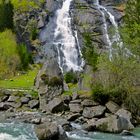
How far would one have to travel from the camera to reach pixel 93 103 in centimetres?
5216

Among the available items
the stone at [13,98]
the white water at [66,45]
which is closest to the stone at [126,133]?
the stone at [13,98]

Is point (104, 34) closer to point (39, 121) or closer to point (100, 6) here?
point (100, 6)

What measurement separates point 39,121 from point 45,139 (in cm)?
1008

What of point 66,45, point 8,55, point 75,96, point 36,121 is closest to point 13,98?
point 75,96

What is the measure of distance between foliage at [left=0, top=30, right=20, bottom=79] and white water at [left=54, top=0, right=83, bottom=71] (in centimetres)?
905

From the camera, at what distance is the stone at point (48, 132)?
35.8 meters

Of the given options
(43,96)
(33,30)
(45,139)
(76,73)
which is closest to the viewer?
(45,139)

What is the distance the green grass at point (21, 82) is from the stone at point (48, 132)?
33.2 metres

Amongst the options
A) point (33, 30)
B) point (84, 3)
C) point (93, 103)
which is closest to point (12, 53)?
point (33, 30)

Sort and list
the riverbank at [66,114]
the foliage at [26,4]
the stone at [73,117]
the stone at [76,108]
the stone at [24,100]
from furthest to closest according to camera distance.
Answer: the foliage at [26,4] < the stone at [24,100] < the stone at [76,108] < the stone at [73,117] < the riverbank at [66,114]

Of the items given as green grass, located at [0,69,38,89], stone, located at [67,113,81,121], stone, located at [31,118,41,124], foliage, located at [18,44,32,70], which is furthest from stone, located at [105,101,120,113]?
foliage, located at [18,44,32,70]

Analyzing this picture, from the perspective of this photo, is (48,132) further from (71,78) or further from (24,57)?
(24,57)

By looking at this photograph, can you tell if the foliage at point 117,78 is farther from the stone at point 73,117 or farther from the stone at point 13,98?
the stone at point 13,98

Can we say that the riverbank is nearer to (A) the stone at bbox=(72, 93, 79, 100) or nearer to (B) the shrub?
(A) the stone at bbox=(72, 93, 79, 100)
